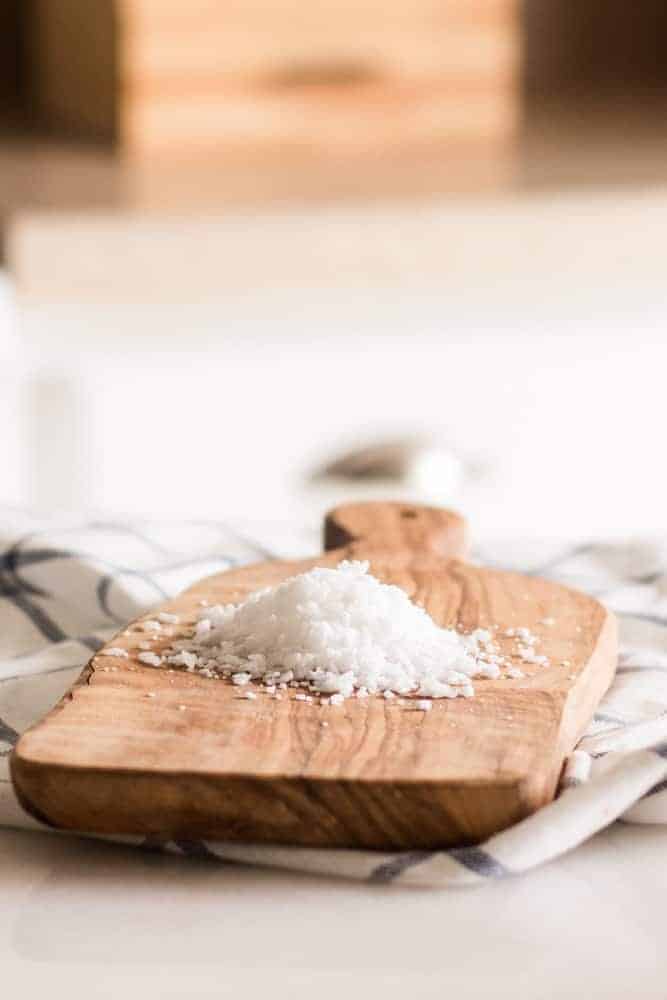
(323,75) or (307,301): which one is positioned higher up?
(323,75)

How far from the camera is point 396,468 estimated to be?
1556 millimetres

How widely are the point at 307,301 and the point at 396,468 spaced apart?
165 millimetres

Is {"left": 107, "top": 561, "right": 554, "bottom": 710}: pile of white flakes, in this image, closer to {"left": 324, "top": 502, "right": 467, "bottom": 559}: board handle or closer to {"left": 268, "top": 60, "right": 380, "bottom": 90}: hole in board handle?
{"left": 324, "top": 502, "right": 467, "bottom": 559}: board handle

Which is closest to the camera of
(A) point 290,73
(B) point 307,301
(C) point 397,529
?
(C) point 397,529

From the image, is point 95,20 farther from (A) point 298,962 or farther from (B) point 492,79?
(A) point 298,962

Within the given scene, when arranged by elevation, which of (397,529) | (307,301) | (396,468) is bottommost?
(396,468)

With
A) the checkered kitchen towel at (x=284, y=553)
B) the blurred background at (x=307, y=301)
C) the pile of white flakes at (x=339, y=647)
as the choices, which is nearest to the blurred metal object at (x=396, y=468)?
the blurred background at (x=307, y=301)

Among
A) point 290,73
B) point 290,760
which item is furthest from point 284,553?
point 290,73

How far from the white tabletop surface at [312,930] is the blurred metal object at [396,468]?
105 centimetres

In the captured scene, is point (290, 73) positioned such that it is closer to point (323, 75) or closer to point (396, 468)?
point (323, 75)

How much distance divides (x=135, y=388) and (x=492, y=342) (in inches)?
12.4

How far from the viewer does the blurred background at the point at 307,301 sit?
1468mm

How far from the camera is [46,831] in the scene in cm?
51

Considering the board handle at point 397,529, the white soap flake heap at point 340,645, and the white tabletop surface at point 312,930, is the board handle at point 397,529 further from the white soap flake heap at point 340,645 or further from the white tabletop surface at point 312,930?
A: the white tabletop surface at point 312,930
